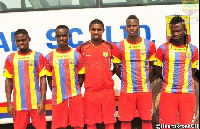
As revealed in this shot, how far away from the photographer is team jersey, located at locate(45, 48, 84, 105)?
Answer: 3506mm

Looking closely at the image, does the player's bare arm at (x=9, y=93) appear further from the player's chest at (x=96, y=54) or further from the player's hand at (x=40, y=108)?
the player's chest at (x=96, y=54)

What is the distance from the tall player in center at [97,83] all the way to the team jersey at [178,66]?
76 centimetres

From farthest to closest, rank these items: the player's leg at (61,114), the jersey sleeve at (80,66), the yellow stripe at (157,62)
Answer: the yellow stripe at (157,62)
the jersey sleeve at (80,66)
the player's leg at (61,114)

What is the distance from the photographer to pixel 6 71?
356 cm

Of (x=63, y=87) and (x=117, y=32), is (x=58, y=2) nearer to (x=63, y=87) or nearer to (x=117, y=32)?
(x=117, y=32)

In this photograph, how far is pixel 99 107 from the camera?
3.55 metres

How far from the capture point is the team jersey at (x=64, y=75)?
3.51m

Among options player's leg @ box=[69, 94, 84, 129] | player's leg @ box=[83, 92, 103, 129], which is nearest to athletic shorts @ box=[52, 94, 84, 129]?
player's leg @ box=[69, 94, 84, 129]

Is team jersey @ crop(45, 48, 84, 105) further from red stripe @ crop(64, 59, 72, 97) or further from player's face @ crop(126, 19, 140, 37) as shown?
player's face @ crop(126, 19, 140, 37)

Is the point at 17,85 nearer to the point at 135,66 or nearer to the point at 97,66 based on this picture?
the point at 97,66

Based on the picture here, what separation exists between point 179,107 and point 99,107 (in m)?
1.05

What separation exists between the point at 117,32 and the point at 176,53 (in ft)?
3.77

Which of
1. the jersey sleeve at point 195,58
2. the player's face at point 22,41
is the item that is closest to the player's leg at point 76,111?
the player's face at point 22,41

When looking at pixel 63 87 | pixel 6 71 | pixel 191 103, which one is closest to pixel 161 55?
pixel 191 103
